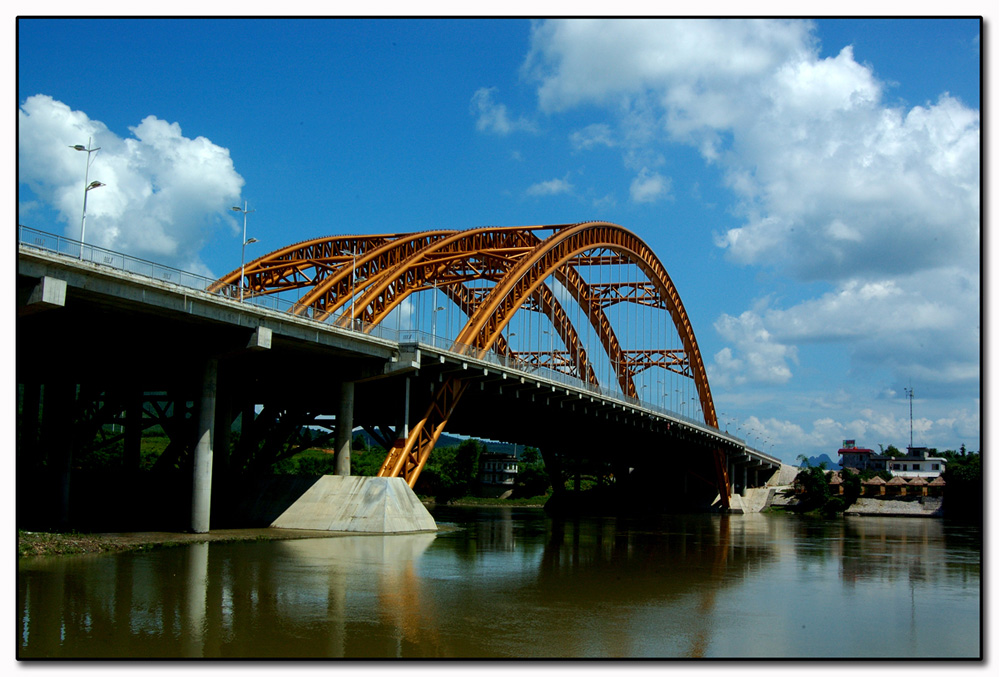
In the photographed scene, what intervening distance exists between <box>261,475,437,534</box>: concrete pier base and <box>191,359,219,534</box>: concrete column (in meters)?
4.53

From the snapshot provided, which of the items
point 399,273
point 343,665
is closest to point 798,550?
point 399,273

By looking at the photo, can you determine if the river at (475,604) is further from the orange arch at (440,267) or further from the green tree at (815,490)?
the green tree at (815,490)

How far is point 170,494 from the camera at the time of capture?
4228 cm

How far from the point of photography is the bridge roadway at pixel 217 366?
1206 inches

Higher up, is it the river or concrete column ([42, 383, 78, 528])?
concrete column ([42, 383, 78, 528])

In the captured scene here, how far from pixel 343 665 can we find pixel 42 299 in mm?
19732

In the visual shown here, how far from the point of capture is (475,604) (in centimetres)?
2011

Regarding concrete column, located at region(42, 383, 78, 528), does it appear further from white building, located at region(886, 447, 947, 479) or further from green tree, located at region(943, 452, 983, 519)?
white building, located at region(886, 447, 947, 479)

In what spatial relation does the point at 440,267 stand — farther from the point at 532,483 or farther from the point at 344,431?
the point at 532,483

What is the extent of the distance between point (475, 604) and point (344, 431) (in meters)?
23.4

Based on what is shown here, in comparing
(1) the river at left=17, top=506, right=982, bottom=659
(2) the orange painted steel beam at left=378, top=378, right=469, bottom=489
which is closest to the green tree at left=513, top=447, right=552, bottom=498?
(2) the orange painted steel beam at left=378, top=378, right=469, bottom=489

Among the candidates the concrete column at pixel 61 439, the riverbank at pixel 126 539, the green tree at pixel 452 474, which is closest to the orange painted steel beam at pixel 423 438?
the riverbank at pixel 126 539

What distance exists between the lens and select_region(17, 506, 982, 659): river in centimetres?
1500

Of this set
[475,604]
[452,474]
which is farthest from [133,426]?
[452,474]
